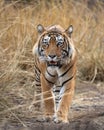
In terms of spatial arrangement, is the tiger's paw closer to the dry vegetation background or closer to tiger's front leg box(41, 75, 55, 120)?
tiger's front leg box(41, 75, 55, 120)

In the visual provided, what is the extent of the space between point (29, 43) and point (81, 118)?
2.38 m

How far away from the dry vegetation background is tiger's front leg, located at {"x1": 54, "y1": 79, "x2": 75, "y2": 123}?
1.04 feet

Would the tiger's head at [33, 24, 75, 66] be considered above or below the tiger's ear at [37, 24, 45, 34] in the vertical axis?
below

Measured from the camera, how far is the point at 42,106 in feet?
21.6

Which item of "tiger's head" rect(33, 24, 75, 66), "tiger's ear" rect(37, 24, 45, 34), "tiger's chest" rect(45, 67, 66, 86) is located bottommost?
"tiger's chest" rect(45, 67, 66, 86)

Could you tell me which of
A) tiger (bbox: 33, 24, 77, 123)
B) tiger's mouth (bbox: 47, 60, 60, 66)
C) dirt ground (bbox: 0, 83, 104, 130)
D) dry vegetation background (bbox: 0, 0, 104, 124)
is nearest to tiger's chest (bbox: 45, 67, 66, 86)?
tiger (bbox: 33, 24, 77, 123)

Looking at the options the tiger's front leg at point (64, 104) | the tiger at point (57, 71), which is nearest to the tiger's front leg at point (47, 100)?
the tiger at point (57, 71)

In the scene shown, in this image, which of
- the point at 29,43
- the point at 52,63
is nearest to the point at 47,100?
the point at 52,63

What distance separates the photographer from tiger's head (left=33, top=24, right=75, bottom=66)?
240 inches

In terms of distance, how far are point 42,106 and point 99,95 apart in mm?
1915

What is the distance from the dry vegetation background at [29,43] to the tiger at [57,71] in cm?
21

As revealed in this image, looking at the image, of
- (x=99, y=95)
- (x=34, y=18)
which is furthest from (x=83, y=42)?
(x=99, y=95)

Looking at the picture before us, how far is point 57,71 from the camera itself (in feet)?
20.8

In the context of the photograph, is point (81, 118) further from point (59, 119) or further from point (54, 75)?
point (54, 75)
